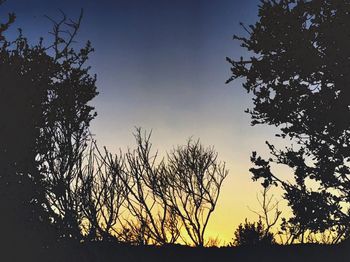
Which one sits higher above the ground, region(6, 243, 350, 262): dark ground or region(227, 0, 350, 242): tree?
region(227, 0, 350, 242): tree

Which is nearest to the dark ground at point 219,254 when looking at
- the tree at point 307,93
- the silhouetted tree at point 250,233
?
the tree at point 307,93

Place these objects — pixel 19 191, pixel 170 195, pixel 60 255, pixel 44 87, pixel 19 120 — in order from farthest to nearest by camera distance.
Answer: pixel 170 195
pixel 44 87
pixel 19 120
pixel 19 191
pixel 60 255

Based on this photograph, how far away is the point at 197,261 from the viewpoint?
14.2m

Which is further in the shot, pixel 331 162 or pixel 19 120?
pixel 19 120

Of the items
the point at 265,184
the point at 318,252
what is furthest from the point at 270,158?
the point at 318,252

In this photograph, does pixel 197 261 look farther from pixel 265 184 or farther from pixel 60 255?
pixel 60 255

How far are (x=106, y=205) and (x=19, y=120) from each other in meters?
7.31

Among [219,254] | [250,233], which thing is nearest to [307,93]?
[219,254]

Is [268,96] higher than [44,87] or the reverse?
the reverse

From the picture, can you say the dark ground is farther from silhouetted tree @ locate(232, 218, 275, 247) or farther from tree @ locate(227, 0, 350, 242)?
silhouetted tree @ locate(232, 218, 275, 247)

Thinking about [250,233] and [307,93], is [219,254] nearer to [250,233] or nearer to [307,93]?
[307,93]

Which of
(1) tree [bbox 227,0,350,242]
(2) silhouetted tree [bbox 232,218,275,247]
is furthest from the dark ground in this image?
(2) silhouetted tree [bbox 232,218,275,247]

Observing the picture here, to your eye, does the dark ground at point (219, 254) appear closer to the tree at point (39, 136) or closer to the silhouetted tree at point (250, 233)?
the tree at point (39, 136)

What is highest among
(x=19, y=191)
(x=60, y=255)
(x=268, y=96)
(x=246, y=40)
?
(x=246, y=40)
